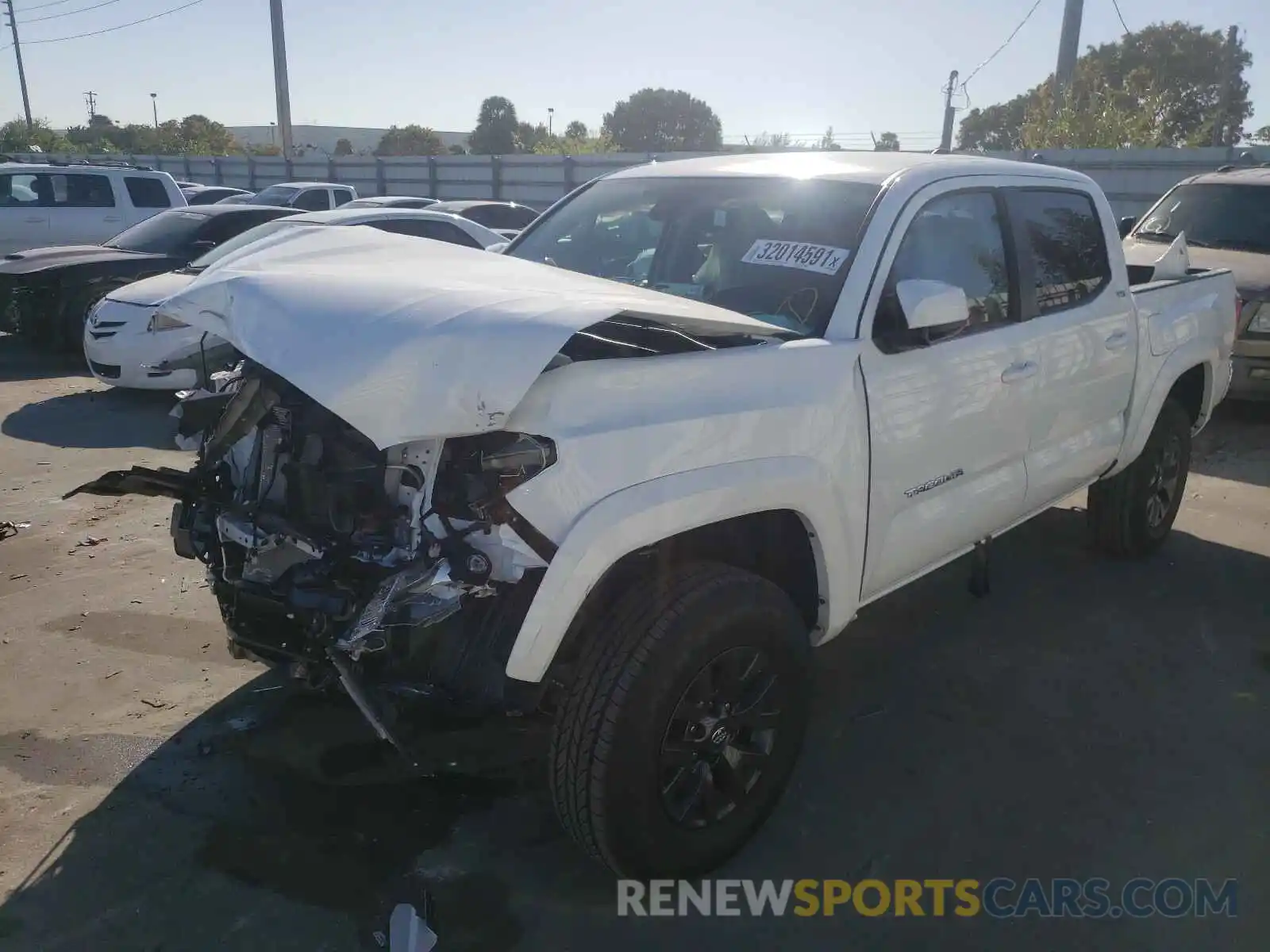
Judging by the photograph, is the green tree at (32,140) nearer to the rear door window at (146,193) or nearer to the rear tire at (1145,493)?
the rear door window at (146,193)

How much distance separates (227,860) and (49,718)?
1.19 m

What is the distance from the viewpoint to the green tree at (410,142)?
53156 millimetres

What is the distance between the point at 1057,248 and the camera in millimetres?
4094

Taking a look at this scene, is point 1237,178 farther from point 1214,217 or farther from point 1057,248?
point 1057,248

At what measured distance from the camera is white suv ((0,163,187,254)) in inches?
480

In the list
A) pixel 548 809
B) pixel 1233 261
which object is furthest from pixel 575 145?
pixel 548 809

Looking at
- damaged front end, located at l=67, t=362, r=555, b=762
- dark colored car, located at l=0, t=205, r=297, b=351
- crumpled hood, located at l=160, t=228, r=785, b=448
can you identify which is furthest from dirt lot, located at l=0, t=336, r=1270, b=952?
dark colored car, located at l=0, t=205, r=297, b=351

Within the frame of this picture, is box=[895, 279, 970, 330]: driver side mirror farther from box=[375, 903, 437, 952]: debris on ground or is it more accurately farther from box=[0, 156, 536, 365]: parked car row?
box=[0, 156, 536, 365]: parked car row

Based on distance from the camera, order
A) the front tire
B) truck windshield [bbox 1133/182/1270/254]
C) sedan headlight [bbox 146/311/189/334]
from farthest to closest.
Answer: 1. truck windshield [bbox 1133/182/1270/254]
2. sedan headlight [bbox 146/311/189/334]
3. the front tire

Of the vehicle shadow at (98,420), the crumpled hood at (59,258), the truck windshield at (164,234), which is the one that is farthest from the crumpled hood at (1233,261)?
the crumpled hood at (59,258)

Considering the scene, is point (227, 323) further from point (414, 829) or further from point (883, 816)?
point (883, 816)

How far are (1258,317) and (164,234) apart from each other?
10.0m

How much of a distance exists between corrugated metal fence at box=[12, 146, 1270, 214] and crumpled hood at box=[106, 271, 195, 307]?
26.9 ft

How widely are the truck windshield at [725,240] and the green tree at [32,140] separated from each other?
150 feet
